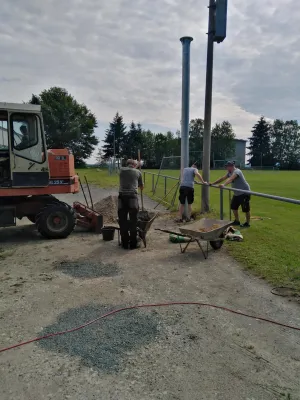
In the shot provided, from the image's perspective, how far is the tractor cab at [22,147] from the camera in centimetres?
755

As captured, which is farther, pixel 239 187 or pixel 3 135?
pixel 239 187

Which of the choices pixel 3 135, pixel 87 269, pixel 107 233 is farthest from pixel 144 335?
pixel 3 135

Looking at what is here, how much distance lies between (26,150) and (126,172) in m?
2.46

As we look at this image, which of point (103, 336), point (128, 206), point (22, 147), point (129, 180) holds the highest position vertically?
point (22, 147)

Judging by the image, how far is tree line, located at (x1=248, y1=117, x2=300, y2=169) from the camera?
8112 centimetres

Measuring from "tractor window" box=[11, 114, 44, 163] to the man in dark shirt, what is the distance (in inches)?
86.2

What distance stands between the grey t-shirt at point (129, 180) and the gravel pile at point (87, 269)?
172 cm

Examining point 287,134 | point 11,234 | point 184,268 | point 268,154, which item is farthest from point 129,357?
point 287,134

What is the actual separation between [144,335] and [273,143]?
8905 centimetres

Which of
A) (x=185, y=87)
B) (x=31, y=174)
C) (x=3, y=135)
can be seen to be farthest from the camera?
(x=185, y=87)

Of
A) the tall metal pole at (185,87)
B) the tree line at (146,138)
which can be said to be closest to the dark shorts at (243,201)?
the tall metal pole at (185,87)

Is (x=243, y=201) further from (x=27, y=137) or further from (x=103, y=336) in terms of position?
(x=103, y=336)

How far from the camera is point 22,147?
25.3ft

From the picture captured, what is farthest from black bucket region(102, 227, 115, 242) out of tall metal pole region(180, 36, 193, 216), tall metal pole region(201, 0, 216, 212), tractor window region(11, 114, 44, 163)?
tall metal pole region(201, 0, 216, 212)
